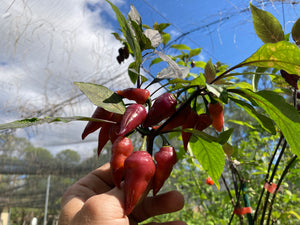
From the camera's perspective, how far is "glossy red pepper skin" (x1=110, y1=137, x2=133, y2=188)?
0.96 feet

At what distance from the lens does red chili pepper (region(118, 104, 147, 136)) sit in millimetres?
269

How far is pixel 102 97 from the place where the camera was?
0.28 meters

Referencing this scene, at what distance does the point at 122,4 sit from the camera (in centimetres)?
153

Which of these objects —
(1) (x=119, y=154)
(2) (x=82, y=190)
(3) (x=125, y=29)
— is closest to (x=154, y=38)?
(3) (x=125, y=29)

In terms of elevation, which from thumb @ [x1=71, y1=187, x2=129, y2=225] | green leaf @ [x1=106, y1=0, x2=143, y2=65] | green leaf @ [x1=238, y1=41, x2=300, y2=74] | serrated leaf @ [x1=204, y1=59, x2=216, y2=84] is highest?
green leaf @ [x1=106, y1=0, x2=143, y2=65]

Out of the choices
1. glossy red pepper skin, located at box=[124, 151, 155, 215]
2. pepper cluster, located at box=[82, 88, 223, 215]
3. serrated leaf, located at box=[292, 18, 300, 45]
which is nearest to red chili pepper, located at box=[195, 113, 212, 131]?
pepper cluster, located at box=[82, 88, 223, 215]

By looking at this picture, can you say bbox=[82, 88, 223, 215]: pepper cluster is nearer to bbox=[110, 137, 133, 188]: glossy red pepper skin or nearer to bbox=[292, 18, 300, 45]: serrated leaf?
bbox=[110, 137, 133, 188]: glossy red pepper skin

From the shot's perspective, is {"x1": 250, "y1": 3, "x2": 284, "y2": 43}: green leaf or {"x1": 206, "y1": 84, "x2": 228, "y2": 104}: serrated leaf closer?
{"x1": 206, "y1": 84, "x2": 228, "y2": 104}: serrated leaf

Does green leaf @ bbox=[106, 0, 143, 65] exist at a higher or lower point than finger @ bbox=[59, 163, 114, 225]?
higher

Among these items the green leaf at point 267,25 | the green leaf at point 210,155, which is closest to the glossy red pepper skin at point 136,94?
the green leaf at point 210,155

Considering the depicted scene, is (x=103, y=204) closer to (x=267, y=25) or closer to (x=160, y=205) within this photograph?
(x=160, y=205)

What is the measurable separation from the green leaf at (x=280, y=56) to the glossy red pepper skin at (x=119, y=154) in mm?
189

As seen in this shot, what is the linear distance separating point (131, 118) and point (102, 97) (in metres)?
0.04

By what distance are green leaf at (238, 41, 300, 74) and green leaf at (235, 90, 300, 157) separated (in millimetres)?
35
